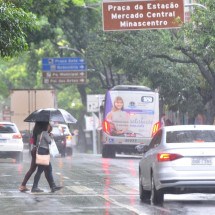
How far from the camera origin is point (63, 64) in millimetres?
63094

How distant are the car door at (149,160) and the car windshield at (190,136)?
0.34 meters

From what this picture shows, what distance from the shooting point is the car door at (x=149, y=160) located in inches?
761

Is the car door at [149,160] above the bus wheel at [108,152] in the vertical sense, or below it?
above

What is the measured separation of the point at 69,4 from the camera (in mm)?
35812

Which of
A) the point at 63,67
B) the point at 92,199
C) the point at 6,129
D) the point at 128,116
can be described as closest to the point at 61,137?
the point at 128,116

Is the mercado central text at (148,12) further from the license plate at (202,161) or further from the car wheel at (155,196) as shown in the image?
the license plate at (202,161)

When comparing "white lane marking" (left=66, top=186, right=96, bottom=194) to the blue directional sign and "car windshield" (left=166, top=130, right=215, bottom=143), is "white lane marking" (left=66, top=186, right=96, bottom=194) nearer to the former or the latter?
"car windshield" (left=166, top=130, right=215, bottom=143)

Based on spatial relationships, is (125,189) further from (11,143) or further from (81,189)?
(11,143)

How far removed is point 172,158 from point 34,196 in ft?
12.7

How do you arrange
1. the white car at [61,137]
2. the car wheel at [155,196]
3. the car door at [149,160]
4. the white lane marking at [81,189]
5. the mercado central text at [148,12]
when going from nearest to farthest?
the car wheel at [155,196] → the car door at [149,160] → the white lane marking at [81,189] → the mercado central text at [148,12] → the white car at [61,137]

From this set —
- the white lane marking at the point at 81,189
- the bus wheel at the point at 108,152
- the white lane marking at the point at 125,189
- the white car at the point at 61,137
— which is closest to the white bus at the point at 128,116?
the bus wheel at the point at 108,152

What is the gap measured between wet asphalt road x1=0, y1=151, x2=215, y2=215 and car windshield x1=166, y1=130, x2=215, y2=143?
1.27 metres

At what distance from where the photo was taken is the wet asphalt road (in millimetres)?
17594

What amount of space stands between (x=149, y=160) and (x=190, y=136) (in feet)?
3.60
